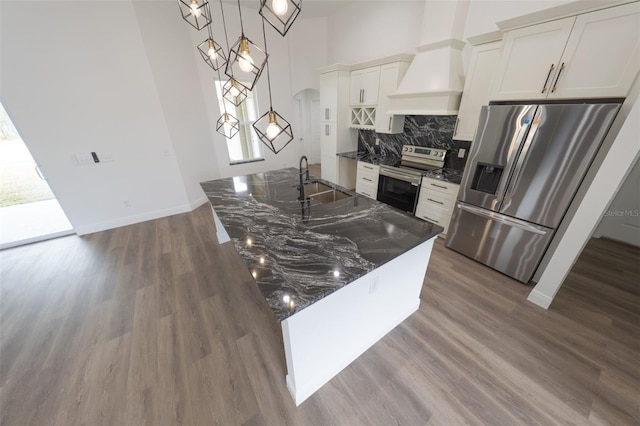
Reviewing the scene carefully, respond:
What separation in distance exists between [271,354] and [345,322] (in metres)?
0.71

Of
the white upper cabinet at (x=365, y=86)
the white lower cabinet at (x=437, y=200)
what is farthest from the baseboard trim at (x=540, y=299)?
the white upper cabinet at (x=365, y=86)

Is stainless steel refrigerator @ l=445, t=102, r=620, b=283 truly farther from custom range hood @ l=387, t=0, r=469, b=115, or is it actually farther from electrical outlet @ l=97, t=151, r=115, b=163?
electrical outlet @ l=97, t=151, r=115, b=163

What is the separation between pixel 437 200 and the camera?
3027 millimetres

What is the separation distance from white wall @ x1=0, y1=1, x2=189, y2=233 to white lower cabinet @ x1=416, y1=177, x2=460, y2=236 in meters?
4.01

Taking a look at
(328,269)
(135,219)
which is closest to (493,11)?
(328,269)

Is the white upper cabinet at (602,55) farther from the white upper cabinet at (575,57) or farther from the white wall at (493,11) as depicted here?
the white wall at (493,11)

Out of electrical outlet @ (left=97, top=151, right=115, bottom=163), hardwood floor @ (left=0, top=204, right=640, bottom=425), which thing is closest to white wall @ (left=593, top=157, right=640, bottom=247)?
hardwood floor @ (left=0, top=204, right=640, bottom=425)

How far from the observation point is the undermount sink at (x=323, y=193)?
2.38 m

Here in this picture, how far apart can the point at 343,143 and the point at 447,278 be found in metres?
3.20

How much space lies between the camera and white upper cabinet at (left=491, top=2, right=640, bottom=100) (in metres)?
1.59

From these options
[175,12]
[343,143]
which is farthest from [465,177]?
[175,12]

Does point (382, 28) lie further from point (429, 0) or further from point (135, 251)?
point (135, 251)

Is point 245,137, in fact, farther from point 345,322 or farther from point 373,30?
point 345,322

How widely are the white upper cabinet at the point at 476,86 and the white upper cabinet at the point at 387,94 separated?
3.53ft
